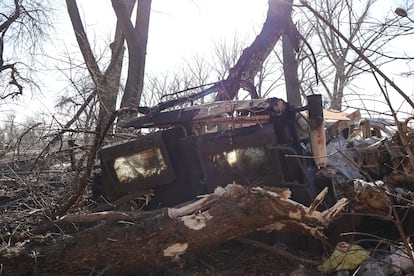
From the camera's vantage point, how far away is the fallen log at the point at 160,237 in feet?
9.66

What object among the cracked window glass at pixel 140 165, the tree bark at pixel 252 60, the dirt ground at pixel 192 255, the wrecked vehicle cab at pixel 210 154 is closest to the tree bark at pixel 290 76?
the tree bark at pixel 252 60

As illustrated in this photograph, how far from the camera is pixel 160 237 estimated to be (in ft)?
9.81

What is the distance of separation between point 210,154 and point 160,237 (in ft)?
3.92

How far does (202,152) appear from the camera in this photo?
394cm

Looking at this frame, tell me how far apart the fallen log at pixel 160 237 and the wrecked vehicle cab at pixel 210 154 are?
0.71m

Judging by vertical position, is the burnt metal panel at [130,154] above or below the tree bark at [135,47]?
below

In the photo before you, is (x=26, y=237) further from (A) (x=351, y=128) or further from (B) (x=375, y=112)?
(A) (x=351, y=128)

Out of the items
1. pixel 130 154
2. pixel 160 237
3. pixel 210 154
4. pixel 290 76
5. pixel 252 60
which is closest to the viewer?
pixel 160 237

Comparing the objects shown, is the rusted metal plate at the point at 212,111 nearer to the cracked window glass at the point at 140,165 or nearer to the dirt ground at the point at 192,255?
the cracked window glass at the point at 140,165

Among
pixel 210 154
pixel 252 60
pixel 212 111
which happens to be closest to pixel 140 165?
pixel 210 154

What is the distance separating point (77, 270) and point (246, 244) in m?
1.63

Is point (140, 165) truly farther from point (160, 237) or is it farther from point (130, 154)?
point (160, 237)

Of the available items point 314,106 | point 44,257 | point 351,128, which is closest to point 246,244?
point 314,106

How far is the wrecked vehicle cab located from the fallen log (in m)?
0.71
